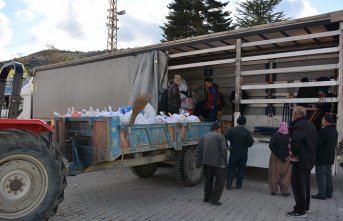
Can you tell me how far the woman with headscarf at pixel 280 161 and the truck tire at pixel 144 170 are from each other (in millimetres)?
2639

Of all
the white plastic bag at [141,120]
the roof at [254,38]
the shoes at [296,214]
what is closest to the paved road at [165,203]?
the shoes at [296,214]

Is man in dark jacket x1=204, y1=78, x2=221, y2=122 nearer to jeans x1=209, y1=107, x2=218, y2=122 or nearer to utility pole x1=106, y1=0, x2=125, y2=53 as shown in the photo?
jeans x1=209, y1=107, x2=218, y2=122

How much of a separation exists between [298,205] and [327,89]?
444 cm

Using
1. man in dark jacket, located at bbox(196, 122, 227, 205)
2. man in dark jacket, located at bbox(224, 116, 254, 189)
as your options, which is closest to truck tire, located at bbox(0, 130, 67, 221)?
man in dark jacket, located at bbox(196, 122, 227, 205)

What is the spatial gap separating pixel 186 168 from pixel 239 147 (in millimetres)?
1162

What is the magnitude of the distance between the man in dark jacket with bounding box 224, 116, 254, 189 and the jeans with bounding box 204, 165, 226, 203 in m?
1.16

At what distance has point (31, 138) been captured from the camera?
387cm

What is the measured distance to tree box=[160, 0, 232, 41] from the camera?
30219 millimetres

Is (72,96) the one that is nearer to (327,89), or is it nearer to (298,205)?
(327,89)

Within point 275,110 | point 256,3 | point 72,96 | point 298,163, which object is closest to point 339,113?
point 298,163

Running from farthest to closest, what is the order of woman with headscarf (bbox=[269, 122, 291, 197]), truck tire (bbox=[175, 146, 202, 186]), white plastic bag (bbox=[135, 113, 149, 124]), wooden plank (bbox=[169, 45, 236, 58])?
wooden plank (bbox=[169, 45, 236, 58]) < truck tire (bbox=[175, 146, 202, 186]) < woman with headscarf (bbox=[269, 122, 291, 197]) < white plastic bag (bbox=[135, 113, 149, 124])

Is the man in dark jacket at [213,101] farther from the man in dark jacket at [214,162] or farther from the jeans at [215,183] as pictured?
the jeans at [215,183]

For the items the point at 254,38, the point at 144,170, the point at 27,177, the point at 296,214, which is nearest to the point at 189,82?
the point at 254,38

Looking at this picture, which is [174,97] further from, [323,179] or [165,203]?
[323,179]
